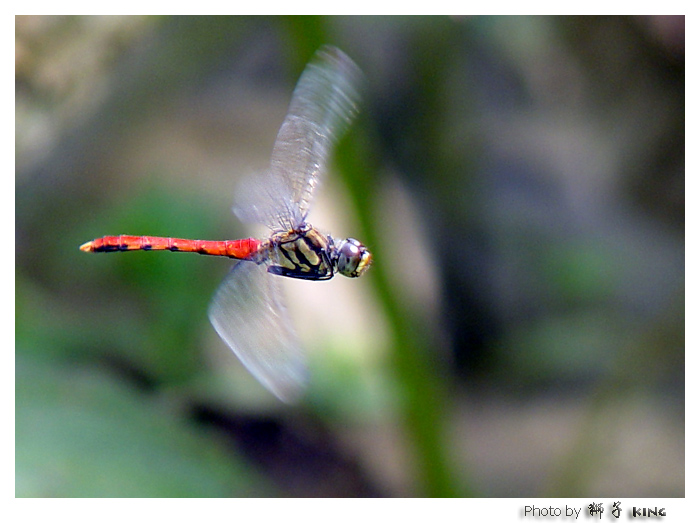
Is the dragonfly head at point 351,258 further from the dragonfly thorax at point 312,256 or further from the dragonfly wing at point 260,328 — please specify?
the dragonfly wing at point 260,328

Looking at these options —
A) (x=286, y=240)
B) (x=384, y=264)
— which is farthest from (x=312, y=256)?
(x=384, y=264)

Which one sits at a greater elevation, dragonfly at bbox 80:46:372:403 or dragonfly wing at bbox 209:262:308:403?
dragonfly at bbox 80:46:372:403

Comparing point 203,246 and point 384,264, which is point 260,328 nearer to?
point 203,246

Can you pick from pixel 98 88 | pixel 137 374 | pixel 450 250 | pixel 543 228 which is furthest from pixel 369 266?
pixel 543 228

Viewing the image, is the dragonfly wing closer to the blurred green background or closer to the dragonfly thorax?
the dragonfly thorax

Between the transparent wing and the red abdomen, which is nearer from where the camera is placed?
the transparent wing

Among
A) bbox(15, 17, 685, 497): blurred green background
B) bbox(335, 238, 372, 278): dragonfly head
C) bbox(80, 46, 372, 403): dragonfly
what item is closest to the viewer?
bbox(80, 46, 372, 403): dragonfly

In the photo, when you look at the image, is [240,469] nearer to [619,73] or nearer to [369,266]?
[369,266]

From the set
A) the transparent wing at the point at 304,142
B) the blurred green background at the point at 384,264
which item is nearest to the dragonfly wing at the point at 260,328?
the transparent wing at the point at 304,142

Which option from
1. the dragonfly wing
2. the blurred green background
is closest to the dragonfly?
the dragonfly wing
